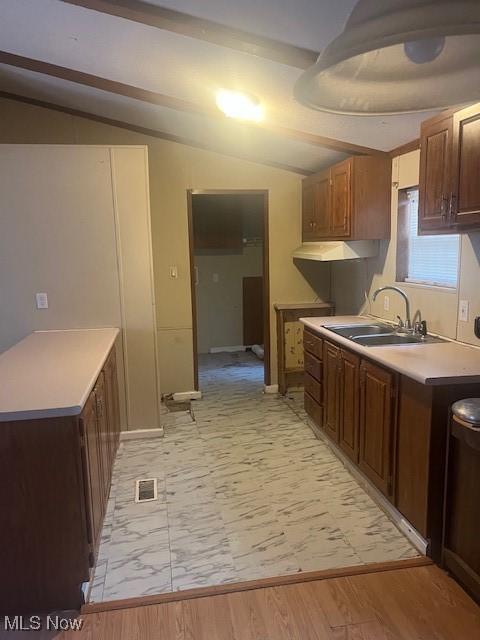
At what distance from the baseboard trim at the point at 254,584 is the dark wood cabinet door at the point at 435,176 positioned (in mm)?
1697

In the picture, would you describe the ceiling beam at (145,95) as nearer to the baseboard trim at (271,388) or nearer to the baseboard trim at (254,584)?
the baseboard trim at (271,388)

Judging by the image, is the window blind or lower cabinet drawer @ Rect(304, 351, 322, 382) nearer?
the window blind

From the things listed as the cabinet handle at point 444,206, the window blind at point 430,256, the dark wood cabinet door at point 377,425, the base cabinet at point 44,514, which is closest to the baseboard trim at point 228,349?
the window blind at point 430,256

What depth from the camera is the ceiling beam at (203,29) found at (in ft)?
6.88

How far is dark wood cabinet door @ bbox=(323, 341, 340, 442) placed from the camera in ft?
10.8

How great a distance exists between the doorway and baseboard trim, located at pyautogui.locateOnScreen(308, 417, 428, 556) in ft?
9.53

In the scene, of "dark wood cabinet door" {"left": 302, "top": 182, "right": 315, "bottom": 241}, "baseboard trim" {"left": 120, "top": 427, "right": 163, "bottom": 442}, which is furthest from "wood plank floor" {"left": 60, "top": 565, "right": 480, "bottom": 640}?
"dark wood cabinet door" {"left": 302, "top": 182, "right": 315, "bottom": 241}

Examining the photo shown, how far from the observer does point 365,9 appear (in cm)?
95

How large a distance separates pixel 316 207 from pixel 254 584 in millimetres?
3186

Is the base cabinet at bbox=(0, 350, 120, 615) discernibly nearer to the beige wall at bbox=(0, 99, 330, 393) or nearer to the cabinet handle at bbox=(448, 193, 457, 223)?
the cabinet handle at bbox=(448, 193, 457, 223)

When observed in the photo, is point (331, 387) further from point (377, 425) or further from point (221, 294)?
point (221, 294)

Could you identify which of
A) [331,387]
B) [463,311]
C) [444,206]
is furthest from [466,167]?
[331,387]

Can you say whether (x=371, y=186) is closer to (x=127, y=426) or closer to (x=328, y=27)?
(x=328, y=27)

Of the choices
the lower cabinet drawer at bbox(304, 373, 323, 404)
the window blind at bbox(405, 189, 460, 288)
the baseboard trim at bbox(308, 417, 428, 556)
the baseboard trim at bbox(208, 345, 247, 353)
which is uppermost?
the window blind at bbox(405, 189, 460, 288)
